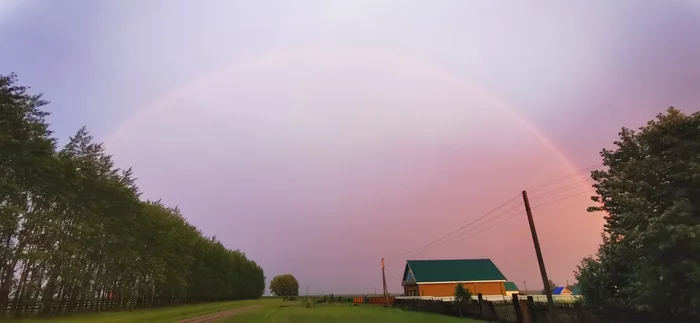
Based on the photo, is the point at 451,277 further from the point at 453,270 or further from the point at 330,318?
the point at 330,318

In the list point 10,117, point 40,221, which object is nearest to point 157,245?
point 40,221

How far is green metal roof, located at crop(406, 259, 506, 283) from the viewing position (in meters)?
74.4

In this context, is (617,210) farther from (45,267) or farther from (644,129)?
(45,267)

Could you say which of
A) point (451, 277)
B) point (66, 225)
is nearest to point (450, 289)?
point (451, 277)

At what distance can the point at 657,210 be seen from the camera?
15273 millimetres

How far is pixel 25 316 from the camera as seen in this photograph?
3038 cm

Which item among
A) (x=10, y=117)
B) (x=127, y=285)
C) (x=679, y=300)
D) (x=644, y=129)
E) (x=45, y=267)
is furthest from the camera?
(x=127, y=285)

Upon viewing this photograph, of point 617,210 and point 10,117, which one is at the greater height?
point 10,117

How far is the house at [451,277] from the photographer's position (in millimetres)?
73312

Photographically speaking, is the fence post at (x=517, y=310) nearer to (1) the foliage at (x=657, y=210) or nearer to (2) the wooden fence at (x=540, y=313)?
(2) the wooden fence at (x=540, y=313)

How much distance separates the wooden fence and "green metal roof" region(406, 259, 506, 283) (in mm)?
27572

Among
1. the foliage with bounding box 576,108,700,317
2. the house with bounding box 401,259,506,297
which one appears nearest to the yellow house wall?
the house with bounding box 401,259,506,297

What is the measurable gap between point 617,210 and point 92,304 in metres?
45.8

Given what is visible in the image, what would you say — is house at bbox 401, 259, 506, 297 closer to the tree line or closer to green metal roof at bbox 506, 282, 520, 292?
green metal roof at bbox 506, 282, 520, 292
